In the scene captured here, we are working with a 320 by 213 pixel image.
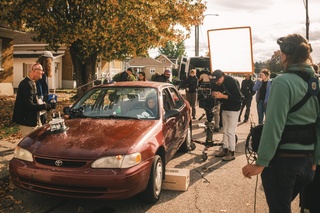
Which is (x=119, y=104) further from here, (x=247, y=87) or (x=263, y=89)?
(x=247, y=87)

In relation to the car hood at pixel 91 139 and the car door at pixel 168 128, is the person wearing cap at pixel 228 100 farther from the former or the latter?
the car hood at pixel 91 139

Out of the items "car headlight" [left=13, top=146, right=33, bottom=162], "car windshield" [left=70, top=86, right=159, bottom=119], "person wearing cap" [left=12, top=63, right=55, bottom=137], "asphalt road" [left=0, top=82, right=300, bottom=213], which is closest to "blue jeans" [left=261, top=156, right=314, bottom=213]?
"asphalt road" [left=0, top=82, right=300, bottom=213]

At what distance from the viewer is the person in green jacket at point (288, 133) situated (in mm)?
2193

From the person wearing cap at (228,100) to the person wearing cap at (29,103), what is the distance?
3.31 meters

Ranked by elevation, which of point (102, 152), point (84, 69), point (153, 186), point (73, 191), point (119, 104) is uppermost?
point (84, 69)

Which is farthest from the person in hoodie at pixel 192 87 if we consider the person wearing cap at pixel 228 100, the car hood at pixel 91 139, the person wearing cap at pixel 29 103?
the car hood at pixel 91 139

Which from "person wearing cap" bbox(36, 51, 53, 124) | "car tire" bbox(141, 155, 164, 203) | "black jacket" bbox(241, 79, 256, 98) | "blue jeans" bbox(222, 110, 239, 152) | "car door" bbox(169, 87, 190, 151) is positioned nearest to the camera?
"car tire" bbox(141, 155, 164, 203)

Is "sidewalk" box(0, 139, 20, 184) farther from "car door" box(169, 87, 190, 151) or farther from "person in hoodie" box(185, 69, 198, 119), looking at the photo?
"person in hoodie" box(185, 69, 198, 119)

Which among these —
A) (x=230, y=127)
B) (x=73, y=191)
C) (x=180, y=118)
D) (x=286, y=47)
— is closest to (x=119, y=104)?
(x=180, y=118)

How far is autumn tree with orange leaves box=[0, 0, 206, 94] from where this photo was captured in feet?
38.8

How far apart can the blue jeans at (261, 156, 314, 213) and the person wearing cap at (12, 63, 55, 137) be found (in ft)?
14.0

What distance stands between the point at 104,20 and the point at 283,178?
10.9 m

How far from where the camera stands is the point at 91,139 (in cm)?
394

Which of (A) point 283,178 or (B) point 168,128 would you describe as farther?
(B) point 168,128
